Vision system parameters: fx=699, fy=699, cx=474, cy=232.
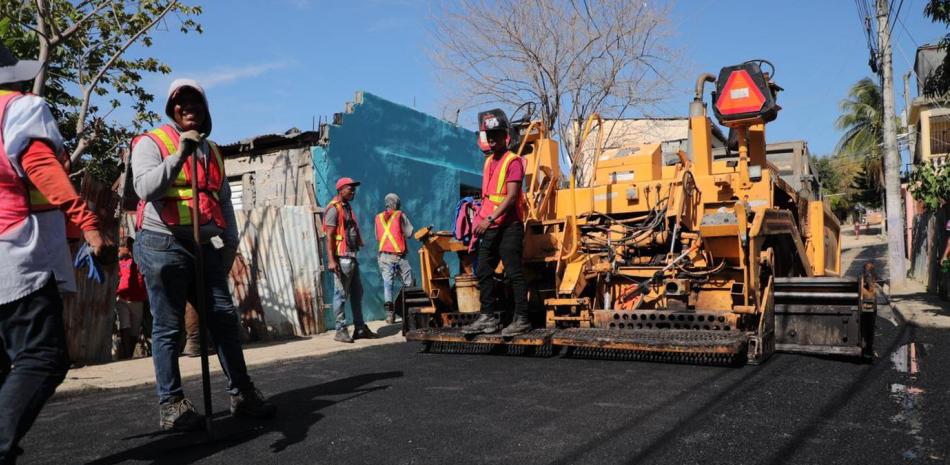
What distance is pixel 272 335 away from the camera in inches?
324

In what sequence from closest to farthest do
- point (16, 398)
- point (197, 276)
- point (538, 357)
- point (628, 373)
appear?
point (16, 398)
point (197, 276)
point (628, 373)
point (538, 357)

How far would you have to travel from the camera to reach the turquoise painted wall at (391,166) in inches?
411

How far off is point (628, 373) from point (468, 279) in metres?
1.89

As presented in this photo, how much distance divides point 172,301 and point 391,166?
8.20 meters

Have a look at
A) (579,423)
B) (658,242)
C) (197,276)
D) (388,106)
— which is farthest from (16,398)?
(388,106)

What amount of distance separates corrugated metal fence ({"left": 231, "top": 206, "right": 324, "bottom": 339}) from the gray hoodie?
4.56 m

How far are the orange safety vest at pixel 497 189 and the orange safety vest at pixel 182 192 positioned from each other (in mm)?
2451

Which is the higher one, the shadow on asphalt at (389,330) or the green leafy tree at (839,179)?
the green leafy tree at (839,179)

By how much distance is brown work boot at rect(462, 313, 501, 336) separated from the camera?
573 cm

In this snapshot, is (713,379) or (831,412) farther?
(713,379)

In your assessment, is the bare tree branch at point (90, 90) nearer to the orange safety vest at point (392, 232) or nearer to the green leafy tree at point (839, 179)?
the orange safety vest at point (392, 232)

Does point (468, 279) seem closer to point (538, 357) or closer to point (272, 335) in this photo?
point (538, 357)

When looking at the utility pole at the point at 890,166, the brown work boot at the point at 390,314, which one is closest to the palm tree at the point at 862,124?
the utility pole at the point at 890,166

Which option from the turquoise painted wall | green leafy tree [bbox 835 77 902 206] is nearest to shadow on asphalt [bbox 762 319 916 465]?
the turquoise painted wall
